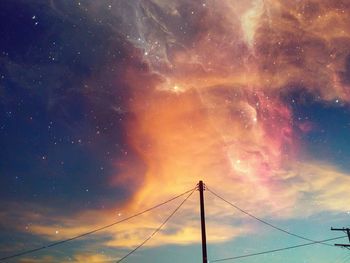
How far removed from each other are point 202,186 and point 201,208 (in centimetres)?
137

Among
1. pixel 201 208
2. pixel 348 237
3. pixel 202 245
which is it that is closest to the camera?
pixel 202 245

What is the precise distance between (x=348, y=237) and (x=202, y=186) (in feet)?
57.3

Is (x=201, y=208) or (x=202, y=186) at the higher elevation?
(x=202, y=186)

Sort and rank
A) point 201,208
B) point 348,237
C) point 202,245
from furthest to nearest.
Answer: point 348,237
point 201,208
point 202,245

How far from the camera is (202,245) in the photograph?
17.8 meters

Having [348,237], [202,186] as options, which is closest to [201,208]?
[202,186]

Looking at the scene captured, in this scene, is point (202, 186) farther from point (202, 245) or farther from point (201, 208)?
point (202, 245)

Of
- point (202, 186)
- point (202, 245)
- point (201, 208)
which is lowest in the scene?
point (202, 245)

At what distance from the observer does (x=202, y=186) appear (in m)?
20.0

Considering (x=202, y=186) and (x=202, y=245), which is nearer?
(x=202, y=245)

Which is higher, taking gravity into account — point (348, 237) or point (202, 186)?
point (202, 186)

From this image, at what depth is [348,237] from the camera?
29.1 metres

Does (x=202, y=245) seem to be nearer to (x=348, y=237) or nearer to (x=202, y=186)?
(x=202, y=186)

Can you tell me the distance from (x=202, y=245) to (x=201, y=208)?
7.30ft
